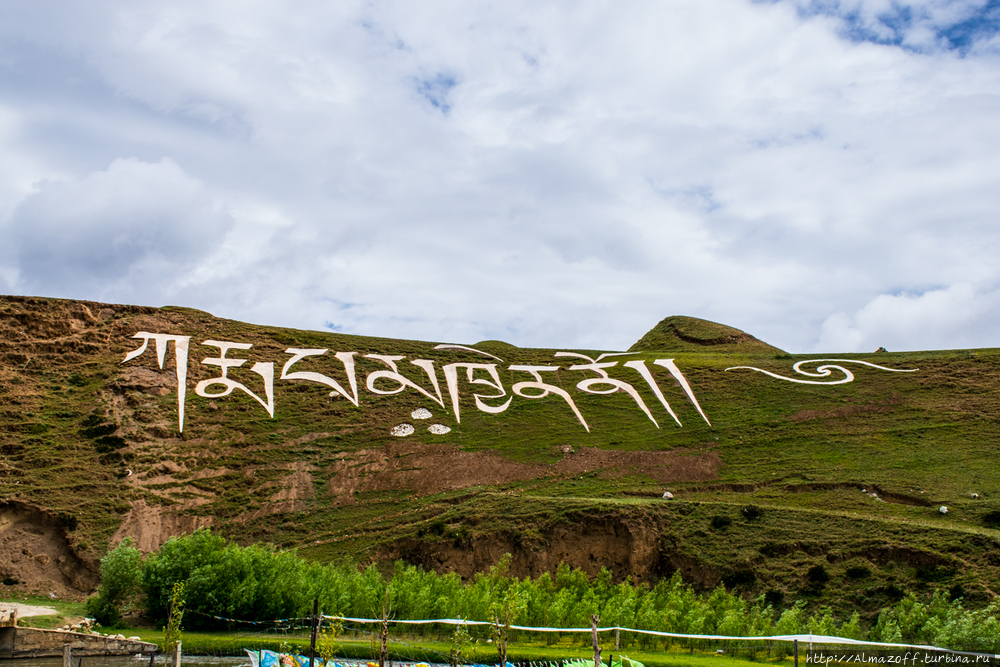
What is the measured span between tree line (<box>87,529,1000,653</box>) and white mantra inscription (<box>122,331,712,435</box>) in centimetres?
1927

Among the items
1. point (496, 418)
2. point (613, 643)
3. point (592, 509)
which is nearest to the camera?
point (613, 643)

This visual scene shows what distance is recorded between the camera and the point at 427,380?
167 feet

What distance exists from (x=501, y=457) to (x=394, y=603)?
18649mm

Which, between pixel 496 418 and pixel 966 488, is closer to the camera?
pixel 966 488

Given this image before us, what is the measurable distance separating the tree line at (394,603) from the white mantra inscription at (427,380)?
19.3m

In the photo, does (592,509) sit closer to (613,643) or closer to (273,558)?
(613,643)

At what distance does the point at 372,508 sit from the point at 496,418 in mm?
10935

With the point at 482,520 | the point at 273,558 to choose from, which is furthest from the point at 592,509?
the point at 273,558

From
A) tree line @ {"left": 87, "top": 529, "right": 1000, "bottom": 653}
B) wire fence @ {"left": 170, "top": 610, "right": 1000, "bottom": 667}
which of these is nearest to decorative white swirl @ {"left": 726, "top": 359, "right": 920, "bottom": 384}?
tree line @ {"left": 87, "top": 529, "right": 1000, "bottom": 653}

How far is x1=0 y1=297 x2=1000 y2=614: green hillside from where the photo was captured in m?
32.2

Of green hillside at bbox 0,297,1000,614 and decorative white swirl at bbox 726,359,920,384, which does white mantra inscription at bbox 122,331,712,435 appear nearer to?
green hillside at bbox 0,297,1000,614

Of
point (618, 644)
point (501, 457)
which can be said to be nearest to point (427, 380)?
point (501, 457)

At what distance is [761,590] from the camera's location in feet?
96.4

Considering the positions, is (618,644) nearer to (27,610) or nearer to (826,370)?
(27,610)
